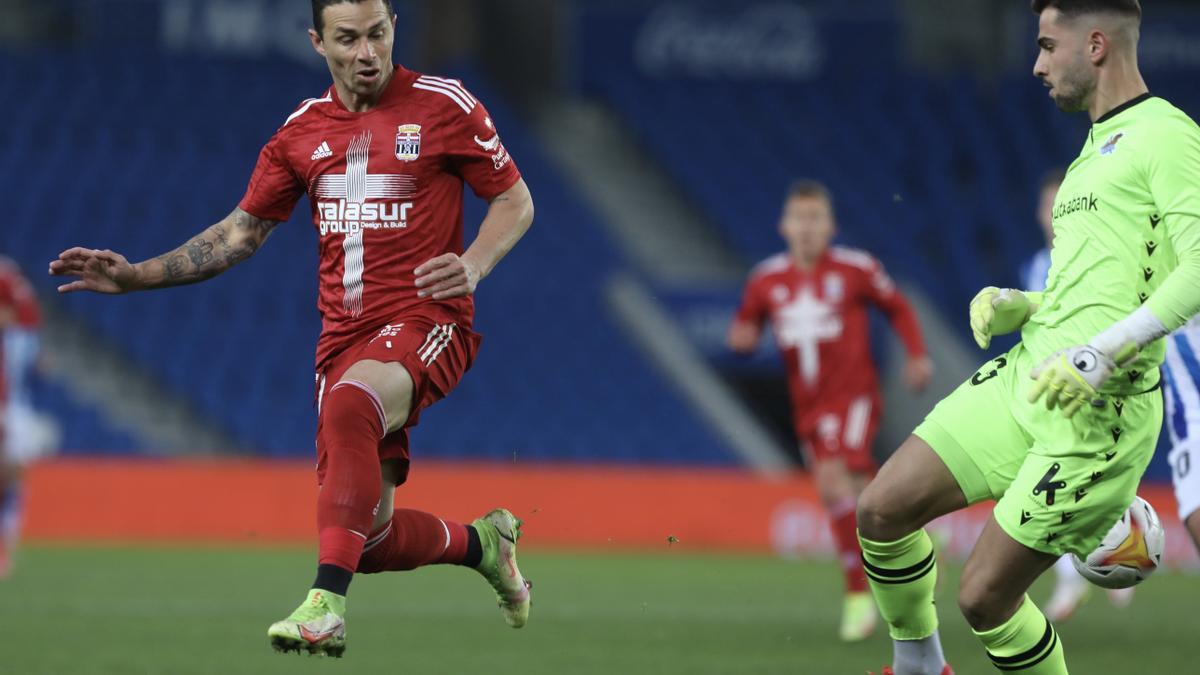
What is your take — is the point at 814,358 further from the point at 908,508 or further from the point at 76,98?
the point at 76,98

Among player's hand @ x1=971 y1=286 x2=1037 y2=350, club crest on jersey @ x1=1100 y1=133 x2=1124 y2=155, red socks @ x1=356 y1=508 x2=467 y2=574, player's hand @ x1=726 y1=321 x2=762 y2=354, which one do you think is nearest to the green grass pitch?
red socks @ x1=356 y1=508 x2=467 y2=574

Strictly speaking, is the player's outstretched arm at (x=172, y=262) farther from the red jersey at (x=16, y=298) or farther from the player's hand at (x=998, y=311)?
the red jersey at (x=16, y=298)

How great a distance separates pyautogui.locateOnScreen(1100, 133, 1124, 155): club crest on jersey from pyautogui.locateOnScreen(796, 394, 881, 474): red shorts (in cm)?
476

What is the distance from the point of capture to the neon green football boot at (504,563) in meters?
6.62

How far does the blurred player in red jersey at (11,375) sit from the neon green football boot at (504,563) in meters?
6.54

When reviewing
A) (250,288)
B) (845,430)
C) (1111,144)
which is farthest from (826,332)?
(250,288)

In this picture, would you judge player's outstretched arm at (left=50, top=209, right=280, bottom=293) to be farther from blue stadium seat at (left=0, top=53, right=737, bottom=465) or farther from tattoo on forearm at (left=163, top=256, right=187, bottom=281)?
blue stadium seat at (left=0, top=53, right=737, bottom=465)

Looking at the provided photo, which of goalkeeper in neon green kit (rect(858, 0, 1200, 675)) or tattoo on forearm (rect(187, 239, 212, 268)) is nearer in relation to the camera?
goalkeeper in neon green kit (rect(858, 0, 1200, 675))

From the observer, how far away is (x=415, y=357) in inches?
227

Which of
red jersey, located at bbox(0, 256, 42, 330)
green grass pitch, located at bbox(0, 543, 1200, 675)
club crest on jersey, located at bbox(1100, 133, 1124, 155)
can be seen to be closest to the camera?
club crest on jersey, located at bbox(1100, 133, 1124, 155)

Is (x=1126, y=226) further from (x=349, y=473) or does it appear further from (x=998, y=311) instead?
(x=349, y=473)

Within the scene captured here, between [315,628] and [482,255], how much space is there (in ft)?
4.66

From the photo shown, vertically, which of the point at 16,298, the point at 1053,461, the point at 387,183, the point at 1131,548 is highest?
the point at 387,183

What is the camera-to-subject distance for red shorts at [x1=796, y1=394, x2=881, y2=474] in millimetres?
9898
